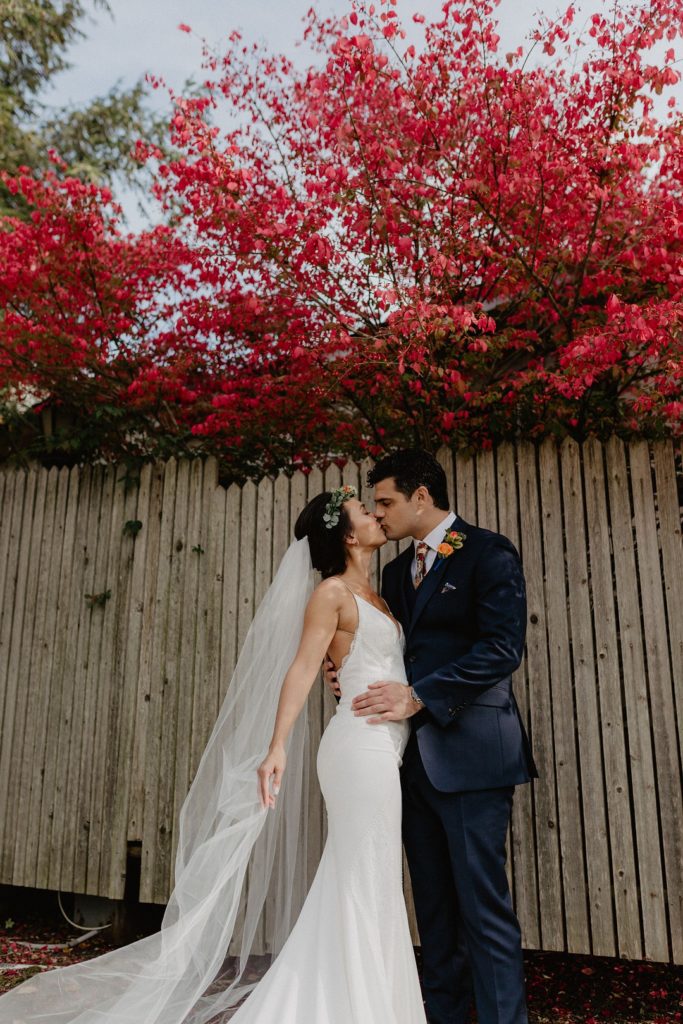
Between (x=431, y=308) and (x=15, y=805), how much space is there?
12.1 feet

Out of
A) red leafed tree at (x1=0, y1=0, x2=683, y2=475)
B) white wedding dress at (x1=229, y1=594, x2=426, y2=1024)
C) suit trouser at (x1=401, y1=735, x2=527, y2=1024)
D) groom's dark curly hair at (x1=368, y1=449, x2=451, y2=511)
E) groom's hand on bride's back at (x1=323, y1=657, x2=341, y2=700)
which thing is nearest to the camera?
white wedding dress at (x1=229, y1=594, x2=426, y2=1024)

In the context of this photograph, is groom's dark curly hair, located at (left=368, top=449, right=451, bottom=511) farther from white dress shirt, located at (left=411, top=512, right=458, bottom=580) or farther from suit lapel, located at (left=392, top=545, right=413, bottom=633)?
suit lapel, located at (left=392, top=545, right=413, bottom=633)

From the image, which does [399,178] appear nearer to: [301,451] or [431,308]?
[431,308]

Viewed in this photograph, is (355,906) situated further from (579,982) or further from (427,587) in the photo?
(579,982)

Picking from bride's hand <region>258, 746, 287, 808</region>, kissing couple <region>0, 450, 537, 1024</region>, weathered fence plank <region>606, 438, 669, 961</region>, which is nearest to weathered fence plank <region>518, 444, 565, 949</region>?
weathered fence plank <region>606, 438, 669, 961</region>

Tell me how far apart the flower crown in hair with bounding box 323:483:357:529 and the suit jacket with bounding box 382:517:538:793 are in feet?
1.57

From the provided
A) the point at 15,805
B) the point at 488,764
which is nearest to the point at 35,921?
the point at 15,805

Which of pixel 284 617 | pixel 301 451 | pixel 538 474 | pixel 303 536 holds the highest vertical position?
pixel 301 451

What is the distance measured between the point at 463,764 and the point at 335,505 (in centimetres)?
119

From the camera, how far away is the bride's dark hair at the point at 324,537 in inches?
128

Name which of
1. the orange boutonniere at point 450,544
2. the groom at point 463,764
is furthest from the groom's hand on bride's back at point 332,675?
the orange boutonniere at point 450,544

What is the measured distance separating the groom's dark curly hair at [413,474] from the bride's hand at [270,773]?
3.87ft

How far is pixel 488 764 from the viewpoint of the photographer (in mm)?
2771

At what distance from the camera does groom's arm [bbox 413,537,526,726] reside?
2752 mm
